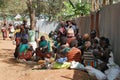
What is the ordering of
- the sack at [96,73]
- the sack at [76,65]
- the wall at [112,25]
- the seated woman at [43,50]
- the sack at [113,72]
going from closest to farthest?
the sack at [113,72]
the sack at [96,73]
the sack at [76,65]
the wall at [112,25]
the seated woman at [43,50]

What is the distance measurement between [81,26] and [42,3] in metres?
31.2

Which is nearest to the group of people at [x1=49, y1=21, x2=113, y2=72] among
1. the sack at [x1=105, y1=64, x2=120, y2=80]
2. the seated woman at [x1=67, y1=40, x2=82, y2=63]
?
the seated woman at [x1=67, y1=40, x2=82, y2=63]

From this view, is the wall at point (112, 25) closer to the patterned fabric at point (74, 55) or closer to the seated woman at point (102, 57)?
the seated woman at point (102, 57)

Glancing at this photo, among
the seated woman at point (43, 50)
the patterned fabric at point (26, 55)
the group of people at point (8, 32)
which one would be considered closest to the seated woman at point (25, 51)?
the patterned fabric at point (26, 55)

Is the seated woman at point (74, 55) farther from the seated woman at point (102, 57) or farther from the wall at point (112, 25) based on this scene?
the wall at point (112, 25)

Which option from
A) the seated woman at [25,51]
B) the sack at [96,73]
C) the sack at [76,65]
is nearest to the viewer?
the sack at [96,73]

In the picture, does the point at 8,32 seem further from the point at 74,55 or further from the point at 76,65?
the point at 76,65

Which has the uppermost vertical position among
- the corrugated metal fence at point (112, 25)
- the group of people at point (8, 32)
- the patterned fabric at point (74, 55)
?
the corrugated metal fence at point (112, 25)

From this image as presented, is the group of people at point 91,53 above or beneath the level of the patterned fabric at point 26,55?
above

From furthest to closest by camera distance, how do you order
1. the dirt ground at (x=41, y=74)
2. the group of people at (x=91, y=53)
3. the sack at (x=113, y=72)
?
1. the group of people at (x=91, y=53)
2. the dirt ground at (x=41, y=74)
3. the sack at (x=113, y=72)

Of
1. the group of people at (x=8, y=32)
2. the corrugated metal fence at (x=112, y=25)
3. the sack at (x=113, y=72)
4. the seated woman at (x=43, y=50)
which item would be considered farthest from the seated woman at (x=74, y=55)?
the group of people at (x=8, y=32)

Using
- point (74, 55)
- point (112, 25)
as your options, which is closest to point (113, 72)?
point (74, 55)

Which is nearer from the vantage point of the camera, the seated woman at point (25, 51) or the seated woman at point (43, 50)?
the seated woman at point (43, 50)

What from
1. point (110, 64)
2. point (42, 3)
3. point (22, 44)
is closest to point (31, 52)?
point (22, 44)
